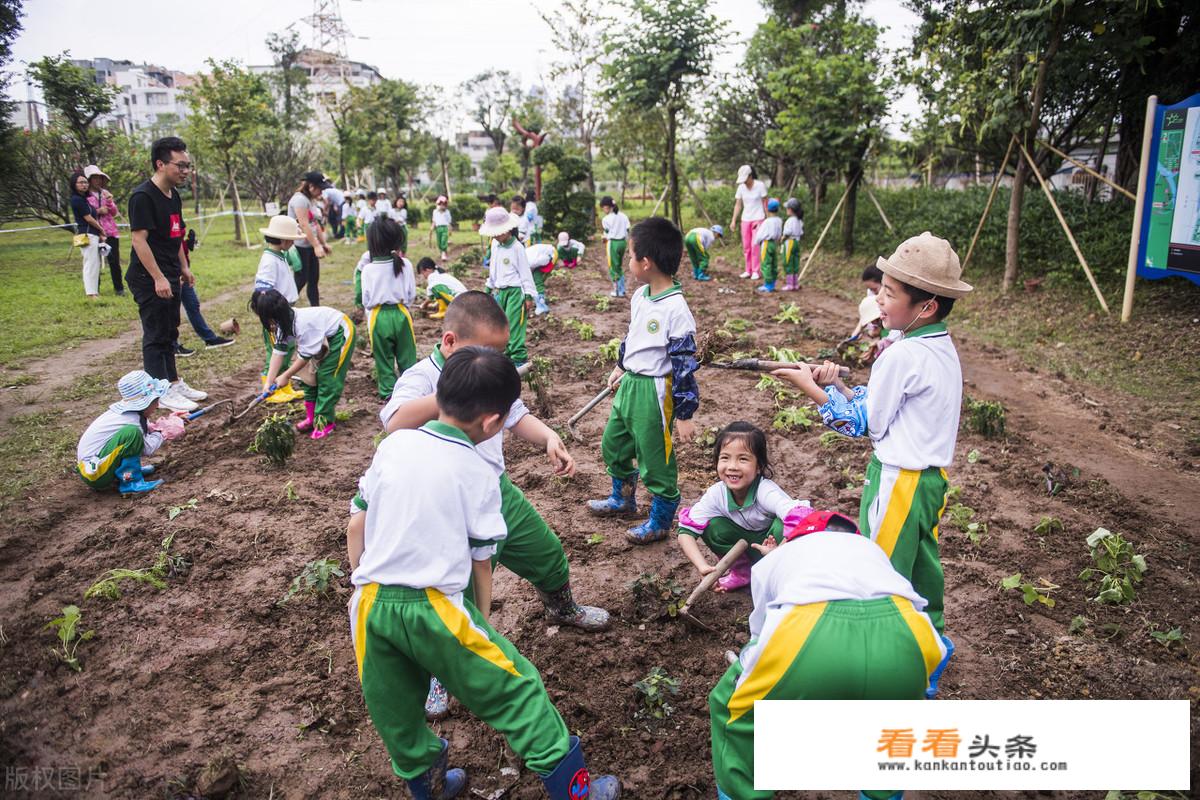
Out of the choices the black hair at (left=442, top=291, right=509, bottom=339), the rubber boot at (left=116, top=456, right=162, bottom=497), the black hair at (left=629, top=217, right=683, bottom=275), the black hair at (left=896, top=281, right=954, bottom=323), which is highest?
the black hair at (left=629, top=217, right=683, bottom=275)

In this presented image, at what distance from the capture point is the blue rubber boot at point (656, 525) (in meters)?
4.40

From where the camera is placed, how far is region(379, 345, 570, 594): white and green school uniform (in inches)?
117

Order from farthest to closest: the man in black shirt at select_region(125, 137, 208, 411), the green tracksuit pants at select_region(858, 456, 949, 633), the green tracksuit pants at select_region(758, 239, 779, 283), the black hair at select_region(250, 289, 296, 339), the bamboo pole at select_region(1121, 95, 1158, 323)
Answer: the green tracksuit pants at select_region(758, 239, 779, 283), the bamboo pole at select_region(1121, 95, 1158, 323), the man in black shirt at select_region(125, 137, 208, 411), the black hair at select_region(250, 289, 296, 339), the green tracksuit pants at select_region(858, 456, 949, 633)

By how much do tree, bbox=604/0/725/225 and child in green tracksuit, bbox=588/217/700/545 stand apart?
1285 centimetres

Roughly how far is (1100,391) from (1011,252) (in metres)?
3.76

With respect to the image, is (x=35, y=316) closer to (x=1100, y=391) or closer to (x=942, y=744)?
(x=942, y=744)

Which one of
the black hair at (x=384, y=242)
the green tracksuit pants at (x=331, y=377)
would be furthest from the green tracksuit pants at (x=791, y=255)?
the green tracksuit pants at (x=331, y=377)

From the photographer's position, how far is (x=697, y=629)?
3588mm

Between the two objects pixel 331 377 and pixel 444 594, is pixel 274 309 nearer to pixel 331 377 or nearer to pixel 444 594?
pixel 331 377

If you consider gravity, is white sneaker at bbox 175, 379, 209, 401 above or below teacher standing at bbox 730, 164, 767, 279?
below

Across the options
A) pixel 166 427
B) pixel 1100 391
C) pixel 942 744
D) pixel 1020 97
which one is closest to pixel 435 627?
pixel 942 744

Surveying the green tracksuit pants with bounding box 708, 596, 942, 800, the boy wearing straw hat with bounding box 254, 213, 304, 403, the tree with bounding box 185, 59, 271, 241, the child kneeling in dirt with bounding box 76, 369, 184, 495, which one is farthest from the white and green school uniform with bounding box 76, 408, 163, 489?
the tree with bounding box 185, 59, 271, 241

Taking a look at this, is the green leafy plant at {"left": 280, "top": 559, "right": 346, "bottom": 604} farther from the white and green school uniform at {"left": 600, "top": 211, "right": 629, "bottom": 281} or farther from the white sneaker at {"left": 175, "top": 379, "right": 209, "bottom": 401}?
the white and green school uniform at {"left": 600, "top": 211, "right": 629, "bottom": 281}

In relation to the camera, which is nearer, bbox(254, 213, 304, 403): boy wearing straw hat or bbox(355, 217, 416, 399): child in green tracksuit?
bbox(355, 217, 416, 399): child in green tracksuit
